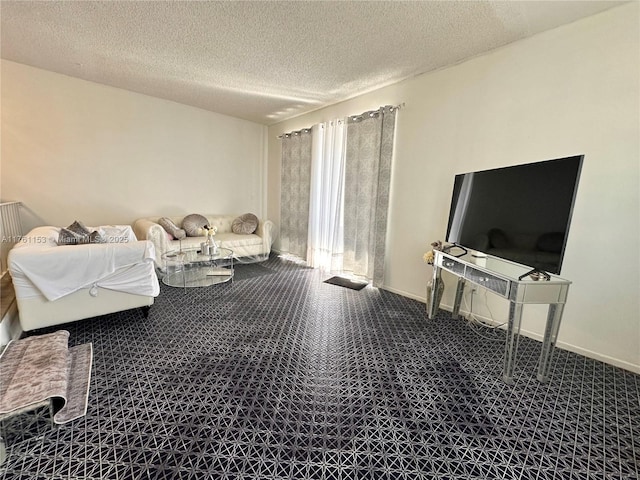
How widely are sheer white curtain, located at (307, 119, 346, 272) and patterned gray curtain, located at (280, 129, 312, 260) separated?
187 mm

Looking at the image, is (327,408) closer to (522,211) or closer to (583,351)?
(522,211)

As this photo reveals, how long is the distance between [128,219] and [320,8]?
3970 mm

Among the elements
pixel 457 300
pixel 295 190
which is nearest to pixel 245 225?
pixel 295 190

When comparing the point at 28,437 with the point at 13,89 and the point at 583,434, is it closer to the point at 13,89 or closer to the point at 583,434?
the point at 583,434

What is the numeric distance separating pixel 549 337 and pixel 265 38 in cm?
329

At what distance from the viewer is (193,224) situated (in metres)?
4.45

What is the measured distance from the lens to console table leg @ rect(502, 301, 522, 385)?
1801 millimetres

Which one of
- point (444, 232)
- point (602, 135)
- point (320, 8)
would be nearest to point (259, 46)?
point (320, 8)

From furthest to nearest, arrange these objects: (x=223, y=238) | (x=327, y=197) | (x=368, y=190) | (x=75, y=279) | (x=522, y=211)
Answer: (x=223, y=238)
(x=327, y=197)
(x=368, y=190)
(x=75, y=279)
(x=522, y=211)

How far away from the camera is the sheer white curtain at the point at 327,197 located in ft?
13.5

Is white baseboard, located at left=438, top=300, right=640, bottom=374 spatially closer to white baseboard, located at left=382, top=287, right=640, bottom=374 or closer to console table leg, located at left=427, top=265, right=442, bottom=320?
white baseboard, located at left=382, top=287, right=640, bottom=374

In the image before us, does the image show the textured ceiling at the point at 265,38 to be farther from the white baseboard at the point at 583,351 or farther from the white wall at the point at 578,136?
the white baseboard at the point at 583,351

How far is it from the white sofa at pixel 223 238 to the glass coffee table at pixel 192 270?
0.56 ft

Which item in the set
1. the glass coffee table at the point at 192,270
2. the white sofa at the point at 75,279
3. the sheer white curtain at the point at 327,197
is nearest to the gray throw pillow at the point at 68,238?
the white sofa at the point at 75,279
